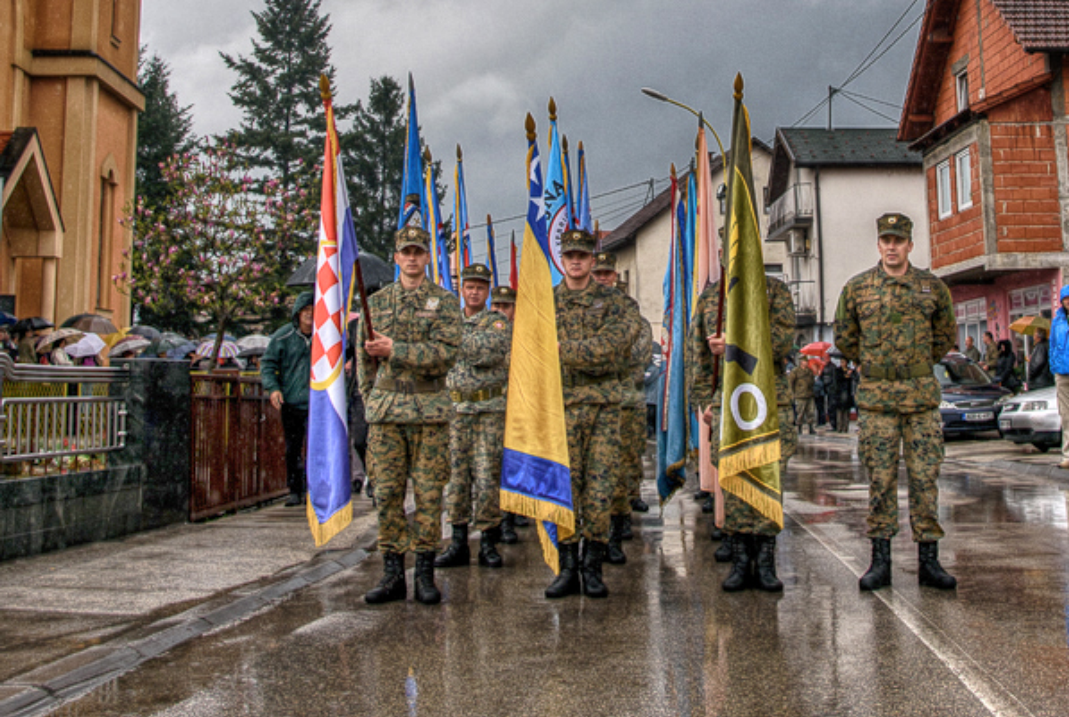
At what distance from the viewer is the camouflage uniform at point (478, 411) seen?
7.68 m

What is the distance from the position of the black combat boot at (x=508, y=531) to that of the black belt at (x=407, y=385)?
2.73m

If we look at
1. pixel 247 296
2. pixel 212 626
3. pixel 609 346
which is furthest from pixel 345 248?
pixel 247 296

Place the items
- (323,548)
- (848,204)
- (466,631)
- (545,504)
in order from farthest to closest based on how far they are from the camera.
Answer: (848,204) → (323,548) → (545,504) → (466,631)

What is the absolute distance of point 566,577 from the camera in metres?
6.07

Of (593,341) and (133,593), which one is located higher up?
(593,341)

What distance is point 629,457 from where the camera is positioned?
8133mm

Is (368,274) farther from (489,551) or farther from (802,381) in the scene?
(802,381)

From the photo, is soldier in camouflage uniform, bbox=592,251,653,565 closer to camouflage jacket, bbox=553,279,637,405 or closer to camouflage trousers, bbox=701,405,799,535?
camouflage jacket, bbox=553,279,637,405

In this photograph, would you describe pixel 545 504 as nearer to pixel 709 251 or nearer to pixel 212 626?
pixel 212 626

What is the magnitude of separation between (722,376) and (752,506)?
82 centimetres

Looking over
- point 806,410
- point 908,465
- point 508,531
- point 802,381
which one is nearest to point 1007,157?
point 802,381

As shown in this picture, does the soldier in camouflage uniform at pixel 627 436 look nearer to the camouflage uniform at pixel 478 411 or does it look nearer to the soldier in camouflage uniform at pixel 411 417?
the camouflage uniform at pixel 478 411

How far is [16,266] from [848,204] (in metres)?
31.8

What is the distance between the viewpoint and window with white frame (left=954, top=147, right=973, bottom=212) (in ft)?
84.1
